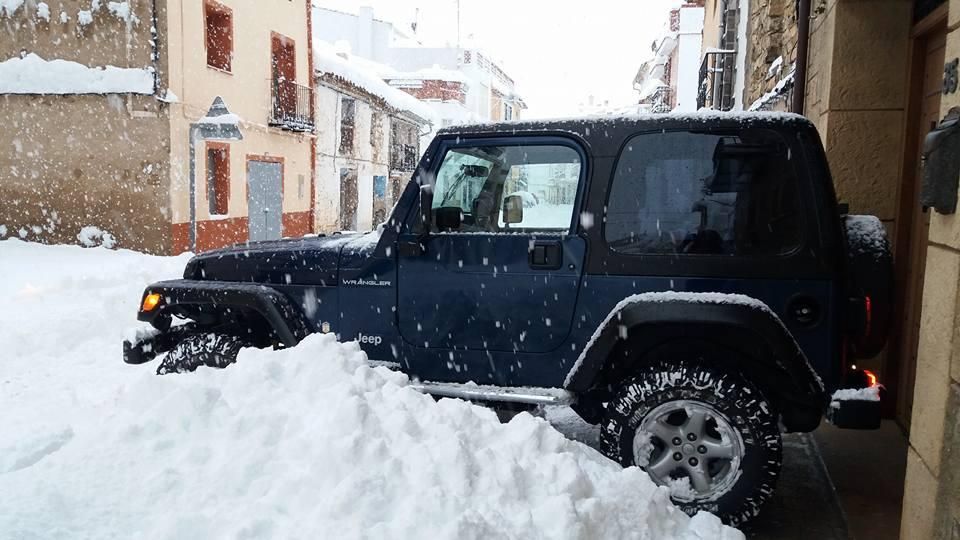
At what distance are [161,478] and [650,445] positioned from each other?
87.1 inches

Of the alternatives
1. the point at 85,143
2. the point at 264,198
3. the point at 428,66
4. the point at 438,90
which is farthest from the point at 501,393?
the point at 428,66

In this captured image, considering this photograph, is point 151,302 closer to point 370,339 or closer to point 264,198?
point 370,339

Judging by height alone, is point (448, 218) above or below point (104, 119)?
below

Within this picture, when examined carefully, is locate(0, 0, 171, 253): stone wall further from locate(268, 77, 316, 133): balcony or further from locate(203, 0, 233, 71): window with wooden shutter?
locate(268, 77, 316, 133): balcony

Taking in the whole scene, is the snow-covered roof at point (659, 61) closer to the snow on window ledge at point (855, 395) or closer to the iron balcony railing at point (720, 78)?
the iron balcony railing at point (720, 78)

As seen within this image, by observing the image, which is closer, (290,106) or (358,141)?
(290,106)

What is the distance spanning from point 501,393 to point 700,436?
101 cm

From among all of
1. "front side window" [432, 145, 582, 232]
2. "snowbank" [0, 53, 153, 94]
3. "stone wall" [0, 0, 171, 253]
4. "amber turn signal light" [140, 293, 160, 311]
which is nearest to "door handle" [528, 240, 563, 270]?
"front side window" [432, 145, 582, 232]

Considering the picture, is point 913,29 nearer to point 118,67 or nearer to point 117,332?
point 117,332

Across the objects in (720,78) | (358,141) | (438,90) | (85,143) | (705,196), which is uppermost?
(438,90)

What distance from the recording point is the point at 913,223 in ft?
16.3

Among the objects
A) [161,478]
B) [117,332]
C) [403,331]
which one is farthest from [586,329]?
[117,332]

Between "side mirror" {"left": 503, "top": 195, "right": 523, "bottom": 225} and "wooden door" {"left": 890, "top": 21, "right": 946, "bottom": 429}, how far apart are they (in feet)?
9.05

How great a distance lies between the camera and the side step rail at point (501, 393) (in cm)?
370
